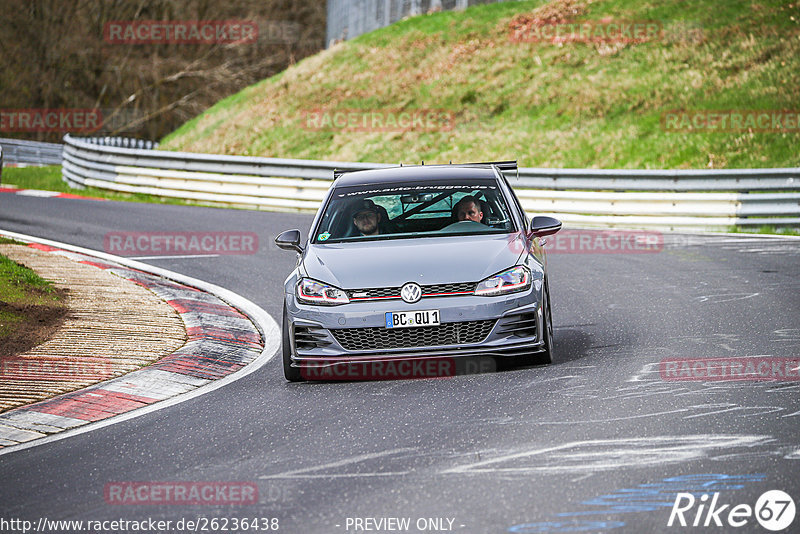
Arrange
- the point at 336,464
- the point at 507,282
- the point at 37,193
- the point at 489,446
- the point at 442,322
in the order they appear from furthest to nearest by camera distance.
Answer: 1. the point at 37,193
2. the point at 507,282
3. the point at 442,322
4. the point at 489,446
5. the point at 336,464

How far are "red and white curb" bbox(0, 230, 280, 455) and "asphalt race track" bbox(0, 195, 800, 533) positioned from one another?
0.27 meters

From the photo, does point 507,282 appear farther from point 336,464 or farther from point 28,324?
point 28,324

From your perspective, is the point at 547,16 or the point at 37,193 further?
the point at 547,16

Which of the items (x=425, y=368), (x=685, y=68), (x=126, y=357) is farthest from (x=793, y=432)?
(x=685, y=68)

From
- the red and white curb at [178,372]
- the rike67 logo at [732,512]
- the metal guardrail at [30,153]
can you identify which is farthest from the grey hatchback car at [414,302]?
the metal guardrail at [30,153]

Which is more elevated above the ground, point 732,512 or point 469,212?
point 469,212

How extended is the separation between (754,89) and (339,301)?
2380cm

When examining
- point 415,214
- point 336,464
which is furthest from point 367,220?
point 336,464

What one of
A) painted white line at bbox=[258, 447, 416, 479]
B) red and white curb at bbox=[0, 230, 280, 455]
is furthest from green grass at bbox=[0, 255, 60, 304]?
painted white line at bbox=[258, 447, 416, 479]

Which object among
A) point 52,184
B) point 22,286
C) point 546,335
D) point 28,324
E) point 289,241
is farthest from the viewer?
point 52,184

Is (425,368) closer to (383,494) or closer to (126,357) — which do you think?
(126,357)

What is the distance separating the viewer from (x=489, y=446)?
261 inches

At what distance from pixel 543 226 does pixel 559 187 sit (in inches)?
527

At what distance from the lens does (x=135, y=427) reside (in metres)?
7.64
